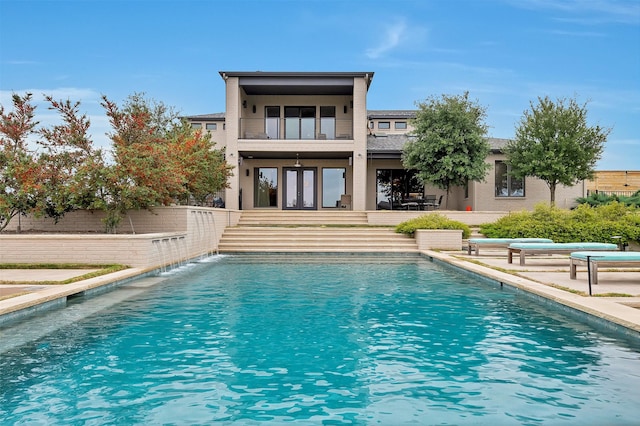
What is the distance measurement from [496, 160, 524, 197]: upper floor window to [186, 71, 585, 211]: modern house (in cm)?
5

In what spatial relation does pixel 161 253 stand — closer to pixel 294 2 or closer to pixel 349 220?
pixel 349 220

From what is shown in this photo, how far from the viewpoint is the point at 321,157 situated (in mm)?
28406

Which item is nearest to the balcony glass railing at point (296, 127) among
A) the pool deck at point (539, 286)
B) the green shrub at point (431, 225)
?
the green shrub at point (431, 225)

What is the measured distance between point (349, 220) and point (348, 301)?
1480 cm

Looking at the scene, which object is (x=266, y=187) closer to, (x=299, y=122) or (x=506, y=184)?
(x=299, y=122)

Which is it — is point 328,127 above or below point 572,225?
above

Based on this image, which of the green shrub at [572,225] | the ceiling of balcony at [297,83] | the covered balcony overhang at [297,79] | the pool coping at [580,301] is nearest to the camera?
the pool coping at [580,301]

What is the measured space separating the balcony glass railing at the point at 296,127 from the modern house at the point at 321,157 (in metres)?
0.05

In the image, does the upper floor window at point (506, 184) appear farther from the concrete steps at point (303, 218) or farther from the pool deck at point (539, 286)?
the pool deck at point (539, 286)

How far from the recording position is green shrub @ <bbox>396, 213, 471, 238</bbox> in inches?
760

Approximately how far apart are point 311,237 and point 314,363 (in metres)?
15.0

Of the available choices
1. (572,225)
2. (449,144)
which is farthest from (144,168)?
(572,225)

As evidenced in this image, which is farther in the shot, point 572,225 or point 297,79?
point 297,79

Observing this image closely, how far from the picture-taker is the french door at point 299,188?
28.7 metres
